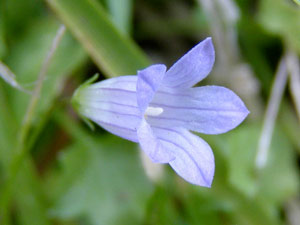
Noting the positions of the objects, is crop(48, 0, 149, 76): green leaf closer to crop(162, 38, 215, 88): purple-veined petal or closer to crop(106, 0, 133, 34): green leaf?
crop(106, 0, 133, 34): green leaf

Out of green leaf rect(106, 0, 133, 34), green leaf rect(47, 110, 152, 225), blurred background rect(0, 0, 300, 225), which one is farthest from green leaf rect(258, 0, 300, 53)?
green leaf rect(47, 110, 152, 225)

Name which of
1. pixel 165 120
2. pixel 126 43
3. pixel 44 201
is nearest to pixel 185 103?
pixel 165 120

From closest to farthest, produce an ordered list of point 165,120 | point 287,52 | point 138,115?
1. point 138,115
2. point 165,120
3. point 287,52

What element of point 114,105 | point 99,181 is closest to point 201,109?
point 114,105

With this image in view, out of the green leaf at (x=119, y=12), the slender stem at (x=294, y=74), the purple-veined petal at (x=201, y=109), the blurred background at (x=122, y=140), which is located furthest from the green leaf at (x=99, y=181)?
the slender stem at (x=294, y=74)

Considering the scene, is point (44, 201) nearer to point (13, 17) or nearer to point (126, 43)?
point (126, 43)
